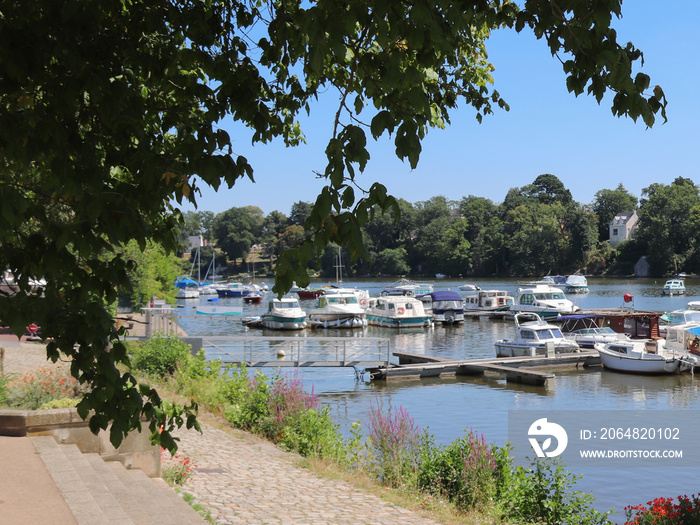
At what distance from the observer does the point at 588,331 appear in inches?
1419

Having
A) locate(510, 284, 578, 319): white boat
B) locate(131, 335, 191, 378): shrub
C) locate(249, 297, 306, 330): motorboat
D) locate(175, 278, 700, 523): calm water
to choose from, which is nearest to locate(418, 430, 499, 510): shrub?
locate(175, 278, 700, 523): calm water

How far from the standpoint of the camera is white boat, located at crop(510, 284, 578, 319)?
54844 millimetres

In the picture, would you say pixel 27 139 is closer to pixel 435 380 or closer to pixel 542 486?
pixel 542 486

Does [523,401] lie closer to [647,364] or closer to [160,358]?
[647,364]

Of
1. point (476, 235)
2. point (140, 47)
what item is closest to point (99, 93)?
point (140, 47)

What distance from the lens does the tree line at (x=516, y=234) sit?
389ft

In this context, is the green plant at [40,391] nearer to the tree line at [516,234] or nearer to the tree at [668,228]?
the tree line at [516,234]

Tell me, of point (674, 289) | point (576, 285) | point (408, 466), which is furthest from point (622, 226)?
point (408, 466)

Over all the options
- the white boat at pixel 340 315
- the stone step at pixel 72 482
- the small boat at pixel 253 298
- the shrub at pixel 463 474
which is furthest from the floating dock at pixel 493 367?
the small boat at pixel 253 298

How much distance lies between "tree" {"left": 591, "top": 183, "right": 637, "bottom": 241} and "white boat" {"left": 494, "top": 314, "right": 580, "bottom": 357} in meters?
114

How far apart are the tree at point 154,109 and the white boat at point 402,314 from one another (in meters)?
45.3

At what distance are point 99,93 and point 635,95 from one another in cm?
301

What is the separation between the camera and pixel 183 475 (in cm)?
945

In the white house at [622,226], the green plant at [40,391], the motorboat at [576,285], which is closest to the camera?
the green plant at [40,391]
